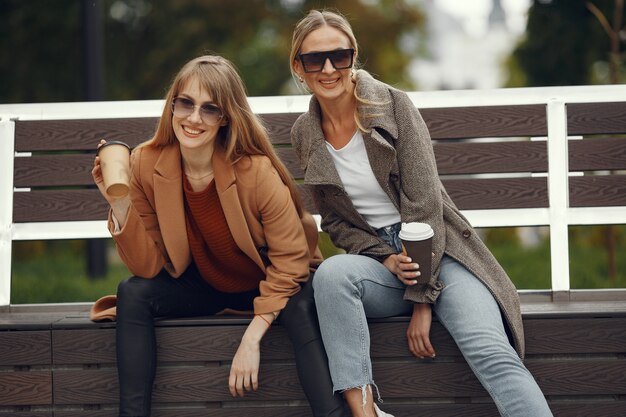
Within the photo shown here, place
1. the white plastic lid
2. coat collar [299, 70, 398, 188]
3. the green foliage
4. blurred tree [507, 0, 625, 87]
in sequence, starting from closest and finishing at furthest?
the white plastic lid → coat collar [299, 70, 398, 188] → the green foliage → blurred tree [507, 0, 625, 87]

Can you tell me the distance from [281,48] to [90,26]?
685 centimetres

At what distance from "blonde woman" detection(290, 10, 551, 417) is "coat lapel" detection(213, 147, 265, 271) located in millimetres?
298

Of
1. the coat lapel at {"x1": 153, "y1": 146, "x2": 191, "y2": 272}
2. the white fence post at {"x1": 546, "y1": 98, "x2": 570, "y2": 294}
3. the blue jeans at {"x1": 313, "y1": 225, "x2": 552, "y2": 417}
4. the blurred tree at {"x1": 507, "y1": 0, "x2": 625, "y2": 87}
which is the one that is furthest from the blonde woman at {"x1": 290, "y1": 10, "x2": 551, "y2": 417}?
the blurred tree at {"x1": 507, "y1": 0, "x2": 625, "y2": 87}

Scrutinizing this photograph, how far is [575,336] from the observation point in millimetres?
3240

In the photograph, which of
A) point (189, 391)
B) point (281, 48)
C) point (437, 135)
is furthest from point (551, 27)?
point (189, 391)

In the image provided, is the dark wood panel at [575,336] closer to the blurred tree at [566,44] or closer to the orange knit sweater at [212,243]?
the orange knit sweater at [212,243]

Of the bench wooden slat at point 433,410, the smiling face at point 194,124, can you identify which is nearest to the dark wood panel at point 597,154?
the bench wooden slat at point 433,410

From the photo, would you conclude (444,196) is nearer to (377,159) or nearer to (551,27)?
(377,159)

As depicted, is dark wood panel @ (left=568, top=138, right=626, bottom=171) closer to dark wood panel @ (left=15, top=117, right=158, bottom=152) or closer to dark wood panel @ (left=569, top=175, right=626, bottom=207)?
dark wood panel @ (left=569, top=175, right=626, bottom=207)

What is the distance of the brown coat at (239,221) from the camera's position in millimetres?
3129

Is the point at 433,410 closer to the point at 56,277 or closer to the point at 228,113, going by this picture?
the point at 228,113

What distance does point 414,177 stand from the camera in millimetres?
3131

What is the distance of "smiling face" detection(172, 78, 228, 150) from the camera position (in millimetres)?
3125

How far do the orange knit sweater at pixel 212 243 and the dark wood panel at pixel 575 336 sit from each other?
1077 millimetres
